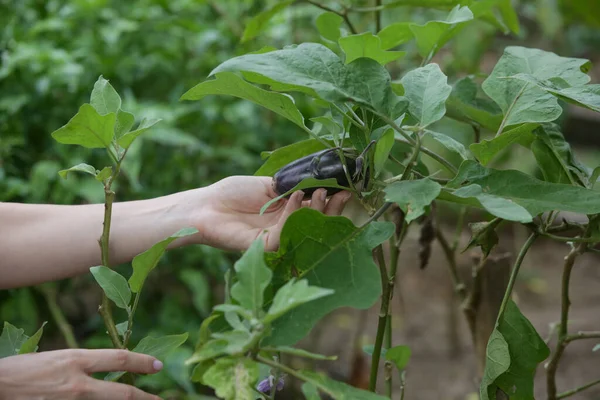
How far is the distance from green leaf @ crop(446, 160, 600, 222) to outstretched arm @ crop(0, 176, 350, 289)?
0.18 metres

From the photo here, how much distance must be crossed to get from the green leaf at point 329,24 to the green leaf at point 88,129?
36 cm

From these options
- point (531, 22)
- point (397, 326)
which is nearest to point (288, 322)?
point (397, 326)

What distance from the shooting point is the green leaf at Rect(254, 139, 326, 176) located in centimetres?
84

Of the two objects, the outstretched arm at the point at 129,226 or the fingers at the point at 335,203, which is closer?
the fingers at the point at 335,203

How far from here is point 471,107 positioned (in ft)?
2.68

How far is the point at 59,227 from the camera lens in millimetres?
1000

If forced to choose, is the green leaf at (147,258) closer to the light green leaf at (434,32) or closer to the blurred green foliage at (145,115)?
the light green leaf at (434,32)

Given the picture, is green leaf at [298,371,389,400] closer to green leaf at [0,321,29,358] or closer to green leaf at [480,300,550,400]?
green leaf at [480,300,550,400]

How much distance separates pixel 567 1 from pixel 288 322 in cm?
318

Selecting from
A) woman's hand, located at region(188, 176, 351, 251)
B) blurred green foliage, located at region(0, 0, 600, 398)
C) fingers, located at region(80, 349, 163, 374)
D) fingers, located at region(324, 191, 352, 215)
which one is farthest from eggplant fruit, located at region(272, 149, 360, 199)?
blurred green foliage, located at region(0, 0, 600, 398)

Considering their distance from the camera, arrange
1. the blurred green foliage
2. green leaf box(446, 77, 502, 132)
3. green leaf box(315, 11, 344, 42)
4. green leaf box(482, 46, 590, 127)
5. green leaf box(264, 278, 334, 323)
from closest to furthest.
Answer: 1. green leaf box(264, 278, 334, 323)
2. green leaf box(482, 46, 590, 127)
3. green leaf box(446, 77, 502, 132)
4. green leaf box(315, 11, 344, 42)
5. the blurred green foliage

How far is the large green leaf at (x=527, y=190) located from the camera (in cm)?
60

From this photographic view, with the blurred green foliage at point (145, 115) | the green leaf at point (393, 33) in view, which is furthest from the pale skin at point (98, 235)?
the blurred green foliage at point (145, 115)

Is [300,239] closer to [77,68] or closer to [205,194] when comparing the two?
[205,194]
